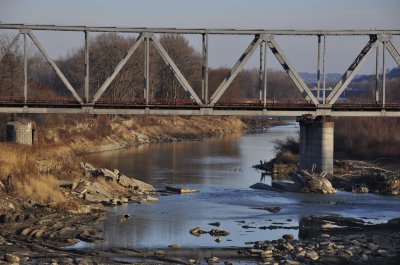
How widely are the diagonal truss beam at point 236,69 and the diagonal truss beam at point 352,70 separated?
16.4ft

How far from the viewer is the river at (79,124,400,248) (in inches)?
1117

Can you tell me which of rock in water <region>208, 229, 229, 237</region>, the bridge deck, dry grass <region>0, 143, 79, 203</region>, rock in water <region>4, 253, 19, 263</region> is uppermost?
the bridge deck

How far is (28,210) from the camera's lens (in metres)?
31.1

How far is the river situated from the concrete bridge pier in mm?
2590

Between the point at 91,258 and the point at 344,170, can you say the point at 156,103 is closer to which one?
the point at 344,170

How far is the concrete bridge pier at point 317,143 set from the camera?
149ft

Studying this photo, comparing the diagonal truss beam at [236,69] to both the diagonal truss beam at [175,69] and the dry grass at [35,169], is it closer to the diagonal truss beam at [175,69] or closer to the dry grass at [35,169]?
the diagonal truss beam at [175,69]

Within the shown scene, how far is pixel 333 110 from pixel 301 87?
2461 millimetres

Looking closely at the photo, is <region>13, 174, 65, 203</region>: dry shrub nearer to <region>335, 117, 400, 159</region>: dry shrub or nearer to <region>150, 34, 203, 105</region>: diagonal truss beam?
<region>150, 34, 203, 105</region>: diagonal truss beam

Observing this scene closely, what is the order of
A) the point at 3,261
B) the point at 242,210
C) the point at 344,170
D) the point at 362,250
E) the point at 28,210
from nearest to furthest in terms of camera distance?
the point at 3,261 → the point at 362,250 → the point at 28,210 → the point at 242,210 → the point at 344,170

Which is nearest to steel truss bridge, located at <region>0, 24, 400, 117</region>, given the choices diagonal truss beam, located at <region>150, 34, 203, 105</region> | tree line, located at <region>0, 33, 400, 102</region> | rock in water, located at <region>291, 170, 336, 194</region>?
diagonal truss beam, located at <region>150, 34, 203, 105</region>

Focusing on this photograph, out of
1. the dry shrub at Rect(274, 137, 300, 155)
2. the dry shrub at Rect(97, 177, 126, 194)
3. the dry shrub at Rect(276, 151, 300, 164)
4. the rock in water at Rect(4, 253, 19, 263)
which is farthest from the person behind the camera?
the dry shrub at Rect(274, 137, 300, 155)

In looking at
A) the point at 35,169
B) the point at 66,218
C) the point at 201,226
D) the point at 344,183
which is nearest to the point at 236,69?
the point at 344,183

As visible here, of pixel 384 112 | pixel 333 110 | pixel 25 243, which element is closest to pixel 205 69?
pixel 333 110
